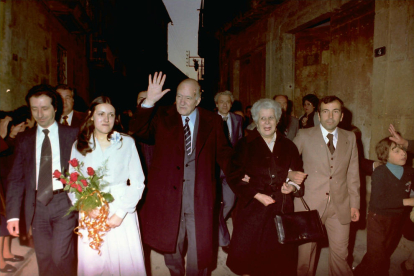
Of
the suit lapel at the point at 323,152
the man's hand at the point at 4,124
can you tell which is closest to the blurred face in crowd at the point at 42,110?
the man's hand at the point at 4,124

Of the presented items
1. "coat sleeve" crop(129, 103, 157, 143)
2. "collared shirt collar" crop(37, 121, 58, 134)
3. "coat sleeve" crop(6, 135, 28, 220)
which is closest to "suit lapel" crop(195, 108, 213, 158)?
"coat sleeve" crop(129, 103, 157, 143)

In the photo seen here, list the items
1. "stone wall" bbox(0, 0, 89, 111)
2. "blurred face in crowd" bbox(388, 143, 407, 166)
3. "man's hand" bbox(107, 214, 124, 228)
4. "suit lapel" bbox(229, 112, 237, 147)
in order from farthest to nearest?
"stone wall" bbox(0, 0, 89, 111) → "suit lapel" bbox(229, 112, 237, 147) → "blurred face in crowd" bbox(388, 143, 407, 166) → "man's hand" bbox(107, 214, 124, 228)

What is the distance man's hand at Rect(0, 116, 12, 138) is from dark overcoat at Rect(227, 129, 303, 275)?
320 centimetres

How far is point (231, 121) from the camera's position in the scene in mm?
5551

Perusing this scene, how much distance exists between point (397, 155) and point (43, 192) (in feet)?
13.0

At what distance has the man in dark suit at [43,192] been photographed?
9.42 feet

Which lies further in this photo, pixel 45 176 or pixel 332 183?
pixel 332 183

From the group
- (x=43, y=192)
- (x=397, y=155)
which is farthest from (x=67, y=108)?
(x=397, y=155)

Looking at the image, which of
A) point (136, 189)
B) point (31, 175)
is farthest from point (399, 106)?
point (31, 175)

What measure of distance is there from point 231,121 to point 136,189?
3.14 meters

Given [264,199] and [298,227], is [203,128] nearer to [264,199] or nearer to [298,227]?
[264,199]

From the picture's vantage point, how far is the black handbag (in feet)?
9.70

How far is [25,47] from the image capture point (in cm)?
679

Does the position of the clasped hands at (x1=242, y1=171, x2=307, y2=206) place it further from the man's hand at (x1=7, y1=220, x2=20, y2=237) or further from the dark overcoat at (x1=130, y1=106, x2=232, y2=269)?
the man's hand at (x1=7, y1=220, x2=20, y2=237)
